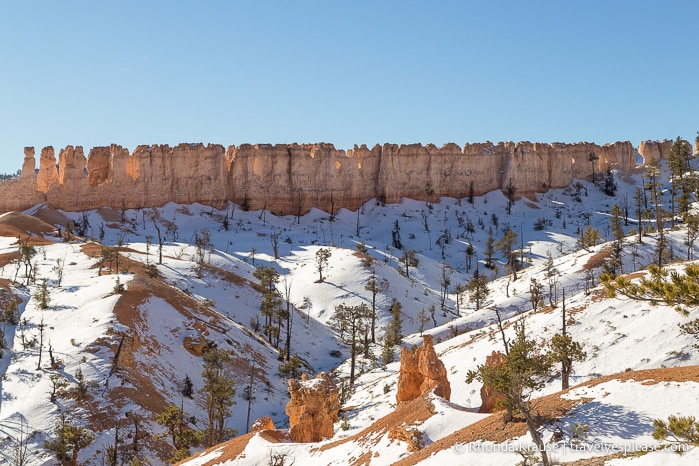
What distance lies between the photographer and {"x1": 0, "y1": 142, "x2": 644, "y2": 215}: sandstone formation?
102m

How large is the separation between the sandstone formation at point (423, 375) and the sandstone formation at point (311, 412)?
3.84 m

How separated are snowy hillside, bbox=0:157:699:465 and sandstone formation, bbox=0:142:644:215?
15.0ft

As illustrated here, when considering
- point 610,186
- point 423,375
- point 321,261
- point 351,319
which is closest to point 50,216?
point 321,261

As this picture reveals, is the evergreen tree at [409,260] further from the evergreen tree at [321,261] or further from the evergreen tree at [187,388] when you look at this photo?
the evergreen tree at [187,388]

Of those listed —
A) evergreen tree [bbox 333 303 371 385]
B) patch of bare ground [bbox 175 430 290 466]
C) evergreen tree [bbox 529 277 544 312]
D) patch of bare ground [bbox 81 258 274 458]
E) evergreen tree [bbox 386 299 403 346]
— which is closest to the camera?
patch of bare ground [bbox 175 430 290 466]

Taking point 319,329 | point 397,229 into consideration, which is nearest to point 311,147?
point 397,229

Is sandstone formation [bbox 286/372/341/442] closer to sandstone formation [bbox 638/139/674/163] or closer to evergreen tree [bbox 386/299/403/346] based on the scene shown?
evergreen tree [bbox 386/299/403/346]

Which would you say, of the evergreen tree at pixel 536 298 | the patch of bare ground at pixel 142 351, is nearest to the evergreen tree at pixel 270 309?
the patch of bare ground at pixel 142 351

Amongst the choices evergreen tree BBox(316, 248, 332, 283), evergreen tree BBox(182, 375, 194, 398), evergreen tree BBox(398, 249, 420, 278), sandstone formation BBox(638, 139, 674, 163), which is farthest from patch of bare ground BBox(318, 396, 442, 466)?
sandstone formation BBox(638, 139, 674, 163)

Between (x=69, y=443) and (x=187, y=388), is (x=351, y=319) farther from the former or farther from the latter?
(x=69, y=443)

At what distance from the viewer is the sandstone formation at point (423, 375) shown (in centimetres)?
3234

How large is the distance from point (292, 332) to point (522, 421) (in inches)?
1736

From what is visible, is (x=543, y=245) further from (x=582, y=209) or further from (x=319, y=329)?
(x=319, y=329)

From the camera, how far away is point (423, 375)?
3378cm
